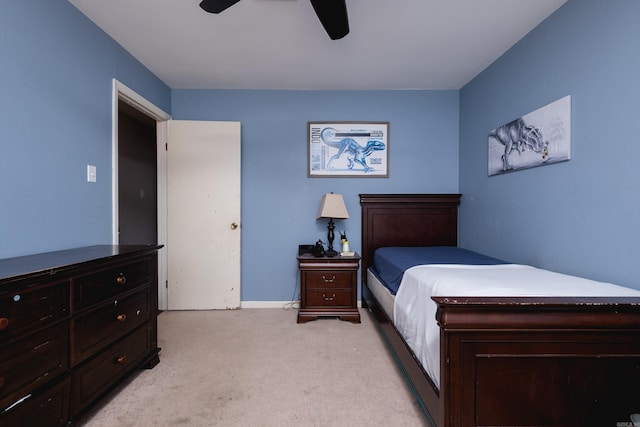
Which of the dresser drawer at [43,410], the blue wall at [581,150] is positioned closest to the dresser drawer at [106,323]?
the dresser drawer at [43,410]

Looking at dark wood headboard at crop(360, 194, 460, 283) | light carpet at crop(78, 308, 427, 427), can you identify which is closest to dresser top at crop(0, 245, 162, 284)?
light carpet at crop(78, 308, 427, 427)

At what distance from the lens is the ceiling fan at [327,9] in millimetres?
1398

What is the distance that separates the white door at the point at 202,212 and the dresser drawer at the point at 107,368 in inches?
44.9

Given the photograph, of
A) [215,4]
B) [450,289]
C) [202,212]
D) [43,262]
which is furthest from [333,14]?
[202,212]

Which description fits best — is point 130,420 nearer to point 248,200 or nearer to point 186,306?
point 186,306

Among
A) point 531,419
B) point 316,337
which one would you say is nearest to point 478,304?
point 531,419

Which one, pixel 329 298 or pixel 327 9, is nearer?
pixel 327 9

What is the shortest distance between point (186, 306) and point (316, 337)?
1.58 meters

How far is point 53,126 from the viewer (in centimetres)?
167

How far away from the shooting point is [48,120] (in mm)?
1638

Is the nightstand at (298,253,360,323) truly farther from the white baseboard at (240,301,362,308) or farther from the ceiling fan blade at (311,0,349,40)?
the ceiling fan blade at (311,0,349,40)

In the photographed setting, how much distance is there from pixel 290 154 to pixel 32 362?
101 inches

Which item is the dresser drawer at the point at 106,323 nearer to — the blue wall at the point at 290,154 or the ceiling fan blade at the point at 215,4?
the blue wall at the point at 290,154

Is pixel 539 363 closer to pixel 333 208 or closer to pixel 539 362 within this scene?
pixel 539 362
